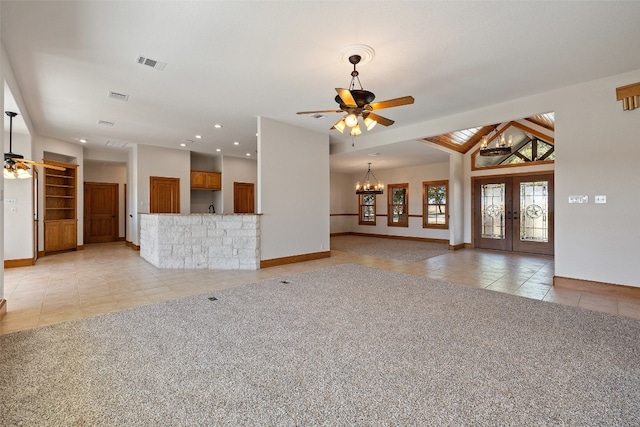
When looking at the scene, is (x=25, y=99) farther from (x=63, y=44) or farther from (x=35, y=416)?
(x=35, y=416)

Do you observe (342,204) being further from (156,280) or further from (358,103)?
(358,103)

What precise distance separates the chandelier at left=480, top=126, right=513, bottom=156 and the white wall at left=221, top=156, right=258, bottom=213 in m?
6.74

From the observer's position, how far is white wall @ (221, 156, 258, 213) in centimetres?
950

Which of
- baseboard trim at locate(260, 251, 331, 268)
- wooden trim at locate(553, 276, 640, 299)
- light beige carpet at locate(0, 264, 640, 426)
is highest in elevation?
baseboard trim at locate(260, 251, 331, 268)

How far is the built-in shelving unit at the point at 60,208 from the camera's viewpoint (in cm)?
723

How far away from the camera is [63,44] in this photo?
318 cm

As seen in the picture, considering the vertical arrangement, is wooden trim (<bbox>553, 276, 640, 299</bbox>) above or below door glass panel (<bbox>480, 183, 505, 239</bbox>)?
below

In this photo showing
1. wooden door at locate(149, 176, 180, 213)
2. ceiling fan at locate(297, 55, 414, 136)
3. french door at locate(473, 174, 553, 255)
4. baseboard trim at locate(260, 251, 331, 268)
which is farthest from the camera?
wooden door at locate(149, 176, 180, 213)

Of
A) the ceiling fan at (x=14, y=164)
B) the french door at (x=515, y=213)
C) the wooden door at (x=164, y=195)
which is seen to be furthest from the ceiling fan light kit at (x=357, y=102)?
the wooden door at (x=164, y=195)

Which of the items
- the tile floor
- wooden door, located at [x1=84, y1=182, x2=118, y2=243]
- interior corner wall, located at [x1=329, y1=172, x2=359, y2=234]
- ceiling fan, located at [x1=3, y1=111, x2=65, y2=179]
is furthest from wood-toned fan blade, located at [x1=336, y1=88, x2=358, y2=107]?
wooden door, located at [x1=84, y1=182, x2=118, y2=243]

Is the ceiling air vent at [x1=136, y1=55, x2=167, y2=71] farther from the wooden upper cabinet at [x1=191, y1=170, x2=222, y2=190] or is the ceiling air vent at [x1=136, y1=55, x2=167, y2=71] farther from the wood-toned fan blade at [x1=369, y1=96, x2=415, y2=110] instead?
the wooden upper cabinet at [x1=191, y1=170, x2=222, y2=190]

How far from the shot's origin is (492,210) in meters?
8.46

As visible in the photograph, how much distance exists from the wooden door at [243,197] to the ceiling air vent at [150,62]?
6.18 metres

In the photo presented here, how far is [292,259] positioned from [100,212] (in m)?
7.79
